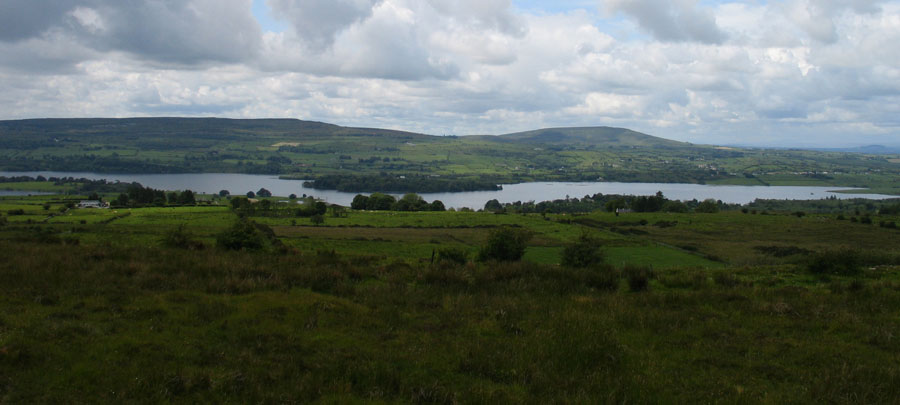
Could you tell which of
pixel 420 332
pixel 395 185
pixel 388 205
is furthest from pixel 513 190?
pixel 420 332

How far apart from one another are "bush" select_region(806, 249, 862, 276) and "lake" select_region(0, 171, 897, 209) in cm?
11318

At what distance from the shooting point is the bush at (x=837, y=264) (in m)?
15.6

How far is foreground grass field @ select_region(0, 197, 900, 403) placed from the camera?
251 inches

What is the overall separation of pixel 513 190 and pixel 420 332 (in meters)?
164

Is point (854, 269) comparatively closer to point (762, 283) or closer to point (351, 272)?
point (762, 283)

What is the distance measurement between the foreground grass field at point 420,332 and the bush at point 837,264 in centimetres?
31

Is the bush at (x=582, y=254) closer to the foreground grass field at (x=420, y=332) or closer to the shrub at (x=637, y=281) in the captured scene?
the foreground grass field at (x=420, y=332)

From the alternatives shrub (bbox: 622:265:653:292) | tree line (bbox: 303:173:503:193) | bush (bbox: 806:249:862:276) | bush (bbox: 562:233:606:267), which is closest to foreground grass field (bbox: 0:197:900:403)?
shrub (bbox: 622:265:653:292)

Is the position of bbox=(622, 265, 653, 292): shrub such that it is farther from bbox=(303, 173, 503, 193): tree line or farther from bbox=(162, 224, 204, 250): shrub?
bbox=(303, 173, 503, 193): tree line

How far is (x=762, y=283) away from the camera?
13.9m

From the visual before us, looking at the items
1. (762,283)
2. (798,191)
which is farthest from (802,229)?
(798,191)

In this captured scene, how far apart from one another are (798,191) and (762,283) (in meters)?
189

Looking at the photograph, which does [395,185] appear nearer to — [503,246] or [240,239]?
[503,246]

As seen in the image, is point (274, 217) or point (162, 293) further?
point (274, 217)
